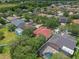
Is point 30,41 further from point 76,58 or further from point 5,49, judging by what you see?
point 76,58

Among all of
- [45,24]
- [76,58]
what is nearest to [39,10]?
[45,24]

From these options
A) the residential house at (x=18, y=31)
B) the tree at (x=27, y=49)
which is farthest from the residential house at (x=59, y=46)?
the residential house at (x=18, y=31)

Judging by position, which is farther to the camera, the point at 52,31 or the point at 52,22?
the point at 52,22

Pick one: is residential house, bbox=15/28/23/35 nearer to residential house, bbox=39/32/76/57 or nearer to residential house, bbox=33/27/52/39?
residential house, bbox=33/27/52/39

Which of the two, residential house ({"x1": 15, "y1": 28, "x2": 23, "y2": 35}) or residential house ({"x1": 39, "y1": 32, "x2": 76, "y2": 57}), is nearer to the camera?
residential house ({"x1": 39, "y1": 32, "x2": 76, "y2": 57})

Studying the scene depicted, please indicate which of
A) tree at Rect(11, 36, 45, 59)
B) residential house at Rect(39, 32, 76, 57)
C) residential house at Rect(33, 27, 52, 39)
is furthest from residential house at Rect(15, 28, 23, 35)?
residential house at Rect(39, 32, 76, 57)

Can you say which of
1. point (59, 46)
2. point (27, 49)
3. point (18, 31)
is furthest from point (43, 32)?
point (27, 49)

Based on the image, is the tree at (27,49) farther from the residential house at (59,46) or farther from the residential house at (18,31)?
the residential house at (18,31)

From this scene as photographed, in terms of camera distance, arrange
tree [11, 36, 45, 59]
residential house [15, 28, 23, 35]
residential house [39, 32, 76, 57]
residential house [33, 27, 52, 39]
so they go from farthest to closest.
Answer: residential house [15, 28, 23, 35], residential house [33, 27, 52, 39], residential house [39, 32, 76, 57], tree [11, 36, 45, 59]
